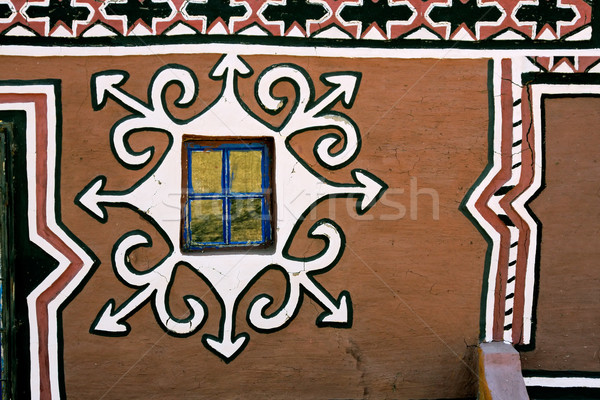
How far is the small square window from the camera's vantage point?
289 centimetres

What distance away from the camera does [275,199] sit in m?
2.80

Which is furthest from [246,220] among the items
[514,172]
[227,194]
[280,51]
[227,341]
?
[514,172]

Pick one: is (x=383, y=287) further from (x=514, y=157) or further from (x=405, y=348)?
(x=514, y=157)

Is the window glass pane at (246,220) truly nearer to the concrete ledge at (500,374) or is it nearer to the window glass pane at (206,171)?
the window glass pane at (206,171)

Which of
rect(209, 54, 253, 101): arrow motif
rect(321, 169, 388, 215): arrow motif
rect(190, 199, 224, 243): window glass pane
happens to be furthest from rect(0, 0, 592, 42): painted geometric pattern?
rect(190, 199, 224, 243): window glass pane

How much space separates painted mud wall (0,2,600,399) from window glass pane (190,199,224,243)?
132 millimetres

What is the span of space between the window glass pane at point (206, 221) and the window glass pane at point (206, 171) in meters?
0.07

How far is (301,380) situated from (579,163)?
186 centimetres

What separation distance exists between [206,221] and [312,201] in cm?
60

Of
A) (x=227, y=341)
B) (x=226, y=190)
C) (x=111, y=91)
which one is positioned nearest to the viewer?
(x=111, y=91)

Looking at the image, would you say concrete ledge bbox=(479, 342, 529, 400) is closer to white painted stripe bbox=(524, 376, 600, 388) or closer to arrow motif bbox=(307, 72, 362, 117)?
white painted stripe bbox=(524, 376, 600, 388)

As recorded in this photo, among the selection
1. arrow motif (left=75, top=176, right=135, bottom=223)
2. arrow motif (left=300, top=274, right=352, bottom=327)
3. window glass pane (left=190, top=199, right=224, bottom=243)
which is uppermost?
arrow motif (left=75, top=176, right=135, bottom=223)

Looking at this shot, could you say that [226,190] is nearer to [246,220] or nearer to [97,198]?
[246,220]

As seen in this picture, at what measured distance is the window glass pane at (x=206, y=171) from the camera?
9.47 feet
